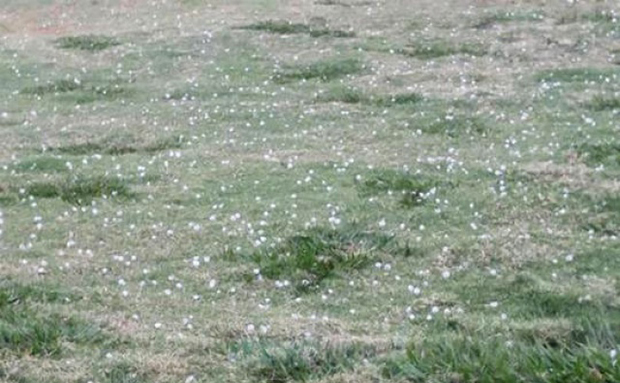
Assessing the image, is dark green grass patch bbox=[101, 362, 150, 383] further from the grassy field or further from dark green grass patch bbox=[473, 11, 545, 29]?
dark green grass patch bbox=[473, 11, 545, 29]

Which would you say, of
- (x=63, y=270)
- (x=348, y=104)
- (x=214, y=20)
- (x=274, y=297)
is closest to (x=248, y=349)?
(x=274, y=297)

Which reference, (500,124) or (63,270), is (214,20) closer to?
(500,124)

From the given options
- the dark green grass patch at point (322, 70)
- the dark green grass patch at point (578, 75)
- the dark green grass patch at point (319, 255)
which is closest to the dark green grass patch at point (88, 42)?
the dark green grass patch at point (322, 70)

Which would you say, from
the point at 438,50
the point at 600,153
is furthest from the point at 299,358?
the point at 438,50

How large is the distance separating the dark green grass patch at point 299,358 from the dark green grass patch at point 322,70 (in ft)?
A: 31.1

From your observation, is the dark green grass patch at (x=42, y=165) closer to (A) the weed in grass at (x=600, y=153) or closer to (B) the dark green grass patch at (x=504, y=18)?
(A) the weed in grass at (x=600, y=153)

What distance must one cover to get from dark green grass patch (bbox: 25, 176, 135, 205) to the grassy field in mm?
35

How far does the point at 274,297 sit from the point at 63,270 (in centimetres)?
Result: 173

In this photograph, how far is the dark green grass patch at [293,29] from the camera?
60.1ft

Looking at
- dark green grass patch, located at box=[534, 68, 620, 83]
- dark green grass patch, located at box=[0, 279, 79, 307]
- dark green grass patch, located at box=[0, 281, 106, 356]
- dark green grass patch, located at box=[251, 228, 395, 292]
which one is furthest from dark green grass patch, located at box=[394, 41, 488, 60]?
dark green grass patch, located at box=[0, 281, 106, 356]

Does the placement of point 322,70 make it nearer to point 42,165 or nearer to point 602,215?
point 42,165

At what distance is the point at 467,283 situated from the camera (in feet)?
24.6

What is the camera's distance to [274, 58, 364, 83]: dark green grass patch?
1541 cm

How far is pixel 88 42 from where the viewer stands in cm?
1873
